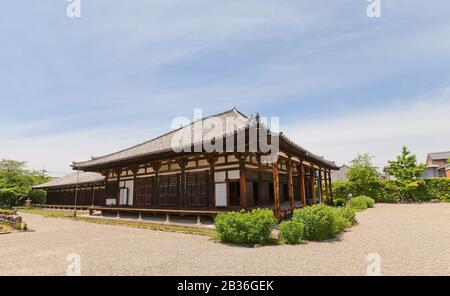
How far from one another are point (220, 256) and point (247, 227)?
65.2 inches

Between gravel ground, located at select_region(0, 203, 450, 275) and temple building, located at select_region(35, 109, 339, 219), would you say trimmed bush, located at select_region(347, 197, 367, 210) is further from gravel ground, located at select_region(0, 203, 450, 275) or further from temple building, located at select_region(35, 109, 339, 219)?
gravel ground, located at select_region(0, 203, 450, 275)

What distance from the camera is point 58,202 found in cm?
3344

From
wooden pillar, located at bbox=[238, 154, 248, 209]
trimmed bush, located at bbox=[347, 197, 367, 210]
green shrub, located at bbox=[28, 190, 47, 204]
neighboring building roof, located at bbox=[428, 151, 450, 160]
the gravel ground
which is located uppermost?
neighboring building roof, located at bbox=[428, 151, 450, 160]

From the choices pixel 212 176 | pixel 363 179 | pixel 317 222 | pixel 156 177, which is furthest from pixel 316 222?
pixel 363 179

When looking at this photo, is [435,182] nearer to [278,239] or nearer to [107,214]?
[278,239]

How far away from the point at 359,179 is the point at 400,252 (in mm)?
25208

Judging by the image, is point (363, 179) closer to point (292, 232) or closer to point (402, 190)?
point (402, 190)

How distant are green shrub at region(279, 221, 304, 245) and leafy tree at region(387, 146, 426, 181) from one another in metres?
29.0

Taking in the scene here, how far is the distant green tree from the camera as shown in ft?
111

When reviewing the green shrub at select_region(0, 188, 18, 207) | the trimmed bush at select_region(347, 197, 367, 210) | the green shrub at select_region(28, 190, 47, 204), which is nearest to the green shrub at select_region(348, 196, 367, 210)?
the trimmed bush at select_region(347, 197, 367, 210)

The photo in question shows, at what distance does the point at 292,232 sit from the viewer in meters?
8.32

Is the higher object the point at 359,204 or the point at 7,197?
the point at 7,197

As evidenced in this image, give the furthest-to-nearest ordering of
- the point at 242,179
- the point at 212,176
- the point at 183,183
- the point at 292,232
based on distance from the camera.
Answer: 1. the point at 183,183
2. the point at 212,176
3. the point at 242,179
4. the point at 292,232
